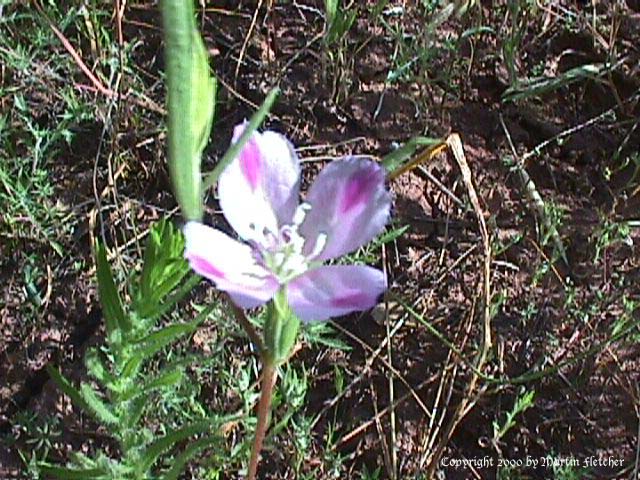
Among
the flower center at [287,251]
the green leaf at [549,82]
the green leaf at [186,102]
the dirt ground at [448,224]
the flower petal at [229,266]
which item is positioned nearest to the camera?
the green leaf at [186,102]

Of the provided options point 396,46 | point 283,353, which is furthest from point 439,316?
point 283,353

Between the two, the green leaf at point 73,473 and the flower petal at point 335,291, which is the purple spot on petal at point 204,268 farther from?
the green leaf at point 73,473

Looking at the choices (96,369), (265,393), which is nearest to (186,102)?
(265,393)

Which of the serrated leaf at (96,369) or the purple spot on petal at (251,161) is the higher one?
the purple spot on petal at (251,161)

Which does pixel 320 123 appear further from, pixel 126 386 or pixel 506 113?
pixel 126 386

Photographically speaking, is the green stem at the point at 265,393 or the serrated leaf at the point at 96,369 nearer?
the green stem at the point at 265,393

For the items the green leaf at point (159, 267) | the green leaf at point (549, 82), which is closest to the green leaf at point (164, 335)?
the green leaf at point (159, 267)

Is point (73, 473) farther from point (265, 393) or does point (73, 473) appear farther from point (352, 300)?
point (352, 300)
